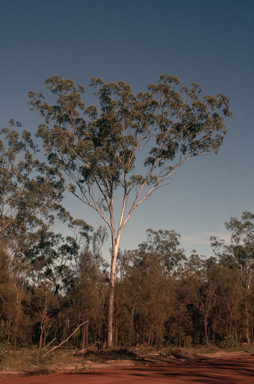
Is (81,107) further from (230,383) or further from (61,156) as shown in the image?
(230,383)

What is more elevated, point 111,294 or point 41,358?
point 111,294

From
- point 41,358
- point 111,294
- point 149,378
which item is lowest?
point 41,358

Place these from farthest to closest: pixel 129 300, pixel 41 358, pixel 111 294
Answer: pixel 129 300 < pixel 111 294 < pixel 41 358

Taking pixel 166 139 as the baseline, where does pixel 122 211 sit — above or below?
below

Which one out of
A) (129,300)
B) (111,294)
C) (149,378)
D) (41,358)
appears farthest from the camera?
(129,300)

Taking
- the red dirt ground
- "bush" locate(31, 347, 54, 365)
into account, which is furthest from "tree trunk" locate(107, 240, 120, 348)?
the red dirt ground

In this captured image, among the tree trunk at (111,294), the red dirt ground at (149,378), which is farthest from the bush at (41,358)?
the tree trunk at (111,294)

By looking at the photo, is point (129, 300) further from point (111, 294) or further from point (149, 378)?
point (149, 378)

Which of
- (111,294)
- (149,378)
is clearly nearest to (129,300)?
(111,294)

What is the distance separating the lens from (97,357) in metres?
16.3

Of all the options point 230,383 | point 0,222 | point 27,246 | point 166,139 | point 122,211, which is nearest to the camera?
point 230,383

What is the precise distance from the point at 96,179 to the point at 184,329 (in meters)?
24.3

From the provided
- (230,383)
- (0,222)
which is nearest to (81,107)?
(0,222)

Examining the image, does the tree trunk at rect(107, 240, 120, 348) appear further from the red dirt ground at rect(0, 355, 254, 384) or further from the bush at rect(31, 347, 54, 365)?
the red dirt ground at rect(0, 355, 254, 384)
